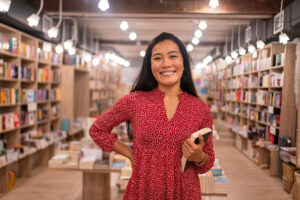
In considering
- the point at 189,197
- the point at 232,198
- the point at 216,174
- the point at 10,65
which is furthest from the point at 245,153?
the point at 189,197

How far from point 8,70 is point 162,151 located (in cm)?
386

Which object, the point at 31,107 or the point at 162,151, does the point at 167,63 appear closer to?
the point at 162,151

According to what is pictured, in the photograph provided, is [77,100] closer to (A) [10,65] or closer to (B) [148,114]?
(A) [10,65]

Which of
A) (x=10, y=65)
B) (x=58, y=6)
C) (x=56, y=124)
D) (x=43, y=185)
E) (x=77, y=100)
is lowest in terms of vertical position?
(x=43, y=185)

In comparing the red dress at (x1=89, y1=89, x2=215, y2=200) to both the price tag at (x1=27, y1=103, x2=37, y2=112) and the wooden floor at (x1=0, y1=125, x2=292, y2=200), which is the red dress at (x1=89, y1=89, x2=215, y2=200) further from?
the price tag at (x1=27, y1=103, x2=37, y2=112)

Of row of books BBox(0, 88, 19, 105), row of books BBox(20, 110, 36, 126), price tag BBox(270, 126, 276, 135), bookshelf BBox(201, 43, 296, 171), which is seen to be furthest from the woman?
price tag BBox(270, 126, 276, 135)

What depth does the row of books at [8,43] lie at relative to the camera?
4.13 m

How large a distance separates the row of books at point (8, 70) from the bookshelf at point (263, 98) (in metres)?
4.69

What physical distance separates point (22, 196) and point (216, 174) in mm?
2939

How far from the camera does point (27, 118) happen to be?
200 inches

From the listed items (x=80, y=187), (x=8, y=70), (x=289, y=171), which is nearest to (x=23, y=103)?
(x=8, y=70)

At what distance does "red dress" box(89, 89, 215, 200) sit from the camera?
1.31m

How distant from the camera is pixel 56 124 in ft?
21.5

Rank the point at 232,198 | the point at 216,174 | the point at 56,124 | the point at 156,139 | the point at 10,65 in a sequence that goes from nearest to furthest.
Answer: the point at 156,139
the point at 216,174
the point at 232,198
the point at 10,65
the point at 56,124
